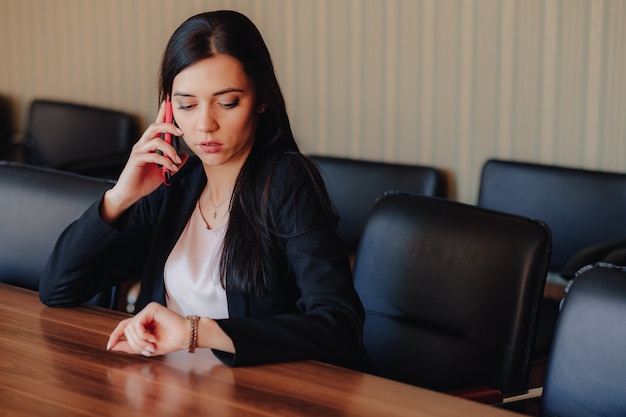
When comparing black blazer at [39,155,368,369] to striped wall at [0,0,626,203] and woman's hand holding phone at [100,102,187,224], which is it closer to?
woman's hand holding phone at [100,102,187,224]

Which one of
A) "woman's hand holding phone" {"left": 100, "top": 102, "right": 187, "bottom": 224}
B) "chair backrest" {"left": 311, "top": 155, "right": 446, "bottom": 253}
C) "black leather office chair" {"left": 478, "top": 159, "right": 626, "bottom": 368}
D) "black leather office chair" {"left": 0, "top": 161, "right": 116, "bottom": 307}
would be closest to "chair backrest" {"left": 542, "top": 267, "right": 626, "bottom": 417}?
"woman's hand holding phone" {"left": 100, "top": 102, "right": 187, "bottom": 224}

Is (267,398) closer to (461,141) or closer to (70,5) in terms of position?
(461,141)

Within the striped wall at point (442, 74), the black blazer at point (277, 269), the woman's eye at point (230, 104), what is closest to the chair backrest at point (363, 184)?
the striped wall at point (442, 74)

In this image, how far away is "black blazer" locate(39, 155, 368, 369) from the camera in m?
1.62

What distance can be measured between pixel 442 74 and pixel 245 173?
1.92m

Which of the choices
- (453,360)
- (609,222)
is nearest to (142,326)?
(453,360)

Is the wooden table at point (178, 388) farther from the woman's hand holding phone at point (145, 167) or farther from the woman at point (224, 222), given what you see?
the woman's hand holding phone at point (145, 167)

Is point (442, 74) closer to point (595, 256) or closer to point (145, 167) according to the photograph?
point (595, 256)

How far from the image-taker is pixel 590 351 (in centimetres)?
164

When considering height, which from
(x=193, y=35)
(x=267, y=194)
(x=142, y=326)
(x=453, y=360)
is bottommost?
(x=453, y=360)

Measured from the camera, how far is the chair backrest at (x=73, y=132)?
448 cm

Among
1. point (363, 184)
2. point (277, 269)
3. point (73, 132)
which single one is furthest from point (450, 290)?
point (73, 132)

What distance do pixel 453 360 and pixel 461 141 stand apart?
5.86 ft

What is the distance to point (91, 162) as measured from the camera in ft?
13.4
